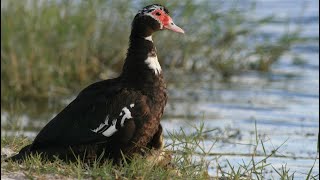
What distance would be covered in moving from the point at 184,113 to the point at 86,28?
5.69 ft

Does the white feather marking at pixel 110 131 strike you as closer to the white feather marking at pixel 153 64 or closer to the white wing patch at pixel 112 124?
the white wing patch at pixel 112 124

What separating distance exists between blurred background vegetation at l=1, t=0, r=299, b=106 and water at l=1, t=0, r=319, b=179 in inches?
11.7

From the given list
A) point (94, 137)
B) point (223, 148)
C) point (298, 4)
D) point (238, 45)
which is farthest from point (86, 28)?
point (298, 4)

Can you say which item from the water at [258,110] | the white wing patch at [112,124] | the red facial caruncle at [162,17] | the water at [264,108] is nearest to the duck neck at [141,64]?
the red facial caruncle at [162,17]

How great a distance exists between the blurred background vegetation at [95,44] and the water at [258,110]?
0.30m

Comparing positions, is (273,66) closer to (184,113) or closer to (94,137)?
(184,113)

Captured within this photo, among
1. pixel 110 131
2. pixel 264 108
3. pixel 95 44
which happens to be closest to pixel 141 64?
pixel 110 131

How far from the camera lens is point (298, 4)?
18375mm

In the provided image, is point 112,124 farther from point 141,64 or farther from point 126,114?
point 141,64

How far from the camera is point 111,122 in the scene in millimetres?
6898

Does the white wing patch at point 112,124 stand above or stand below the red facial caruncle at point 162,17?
below

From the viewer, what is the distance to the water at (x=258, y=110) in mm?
9633

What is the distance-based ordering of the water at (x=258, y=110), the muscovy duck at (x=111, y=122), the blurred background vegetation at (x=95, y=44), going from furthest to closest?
1. the blurred background vegetation at (x=95, y=44)
2. the water at (x=258, y=110)
3. the muscovy duck at (x=111, y=122)

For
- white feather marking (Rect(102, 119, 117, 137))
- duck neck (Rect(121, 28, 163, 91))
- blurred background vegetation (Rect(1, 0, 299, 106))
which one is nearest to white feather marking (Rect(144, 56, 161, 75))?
duck neck (Rect(121, 28, 163, 91))
